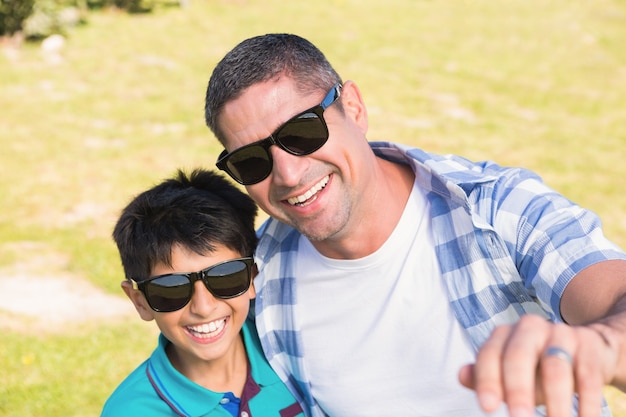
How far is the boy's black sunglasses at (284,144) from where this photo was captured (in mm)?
2537

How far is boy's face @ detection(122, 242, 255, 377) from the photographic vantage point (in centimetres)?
268

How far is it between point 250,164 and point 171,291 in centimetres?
53

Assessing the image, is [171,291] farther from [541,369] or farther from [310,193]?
[541,369]

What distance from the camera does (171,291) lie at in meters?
2.66

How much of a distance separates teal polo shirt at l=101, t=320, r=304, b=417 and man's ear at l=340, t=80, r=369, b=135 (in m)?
0.99

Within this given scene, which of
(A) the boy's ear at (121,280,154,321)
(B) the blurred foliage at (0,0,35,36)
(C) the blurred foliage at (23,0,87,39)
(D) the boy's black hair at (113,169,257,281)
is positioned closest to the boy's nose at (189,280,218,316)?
(D) the boy's black hair at (113,169,257,281)

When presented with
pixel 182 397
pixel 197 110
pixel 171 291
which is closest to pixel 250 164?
pixel 171 291

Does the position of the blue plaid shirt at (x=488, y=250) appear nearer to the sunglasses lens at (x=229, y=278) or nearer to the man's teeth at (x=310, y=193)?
the sunglasses lens at (x=229, y=278)

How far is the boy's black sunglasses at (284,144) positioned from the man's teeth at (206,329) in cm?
53

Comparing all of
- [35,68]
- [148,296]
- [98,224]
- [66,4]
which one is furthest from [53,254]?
[66,4]

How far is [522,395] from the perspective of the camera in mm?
1080

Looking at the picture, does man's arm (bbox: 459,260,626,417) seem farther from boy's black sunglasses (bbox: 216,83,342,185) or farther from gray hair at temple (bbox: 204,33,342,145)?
gray hair at temple (bbox: 204,33,342,145)

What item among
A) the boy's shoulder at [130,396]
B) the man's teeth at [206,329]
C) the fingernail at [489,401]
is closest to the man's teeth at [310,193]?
the man's teeth at [206,329]

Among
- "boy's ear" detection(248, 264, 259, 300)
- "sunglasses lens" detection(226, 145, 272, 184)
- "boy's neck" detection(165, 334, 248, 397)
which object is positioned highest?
"sunglasses lens" detection(226, 145, 272, 184)
